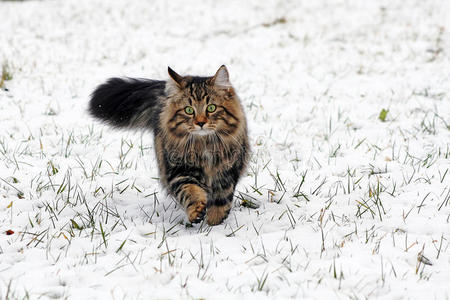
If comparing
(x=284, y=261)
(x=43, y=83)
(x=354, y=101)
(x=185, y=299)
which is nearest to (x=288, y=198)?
(x=284, y=261)

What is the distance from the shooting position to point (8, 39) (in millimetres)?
9016

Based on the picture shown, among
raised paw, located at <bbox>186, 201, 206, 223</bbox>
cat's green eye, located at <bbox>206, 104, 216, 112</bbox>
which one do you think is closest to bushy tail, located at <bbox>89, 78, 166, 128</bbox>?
cat's green eye, located at <bbox>206, 104, 216, 112</bbox>

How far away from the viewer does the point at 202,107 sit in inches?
124

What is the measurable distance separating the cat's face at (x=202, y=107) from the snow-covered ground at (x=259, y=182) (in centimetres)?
73

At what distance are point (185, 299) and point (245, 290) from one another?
34 cm

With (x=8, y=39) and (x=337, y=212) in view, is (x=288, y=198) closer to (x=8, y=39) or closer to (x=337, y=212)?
(x=337, y=212)

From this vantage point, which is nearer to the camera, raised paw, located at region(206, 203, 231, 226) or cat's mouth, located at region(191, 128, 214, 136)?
cat's mouth, located at region(191, 128, 214, 136)

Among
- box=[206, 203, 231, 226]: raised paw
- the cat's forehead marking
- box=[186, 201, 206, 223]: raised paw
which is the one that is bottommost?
box=[206, 203, 231, 226]: raised paw

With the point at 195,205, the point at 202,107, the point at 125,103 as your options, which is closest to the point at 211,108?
the point at 202,107

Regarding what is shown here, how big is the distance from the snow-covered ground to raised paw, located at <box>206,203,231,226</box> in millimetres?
60

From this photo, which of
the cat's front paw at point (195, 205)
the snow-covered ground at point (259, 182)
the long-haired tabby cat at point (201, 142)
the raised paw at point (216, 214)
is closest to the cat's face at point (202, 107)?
the long-haired tabby cat at point (201, 142)

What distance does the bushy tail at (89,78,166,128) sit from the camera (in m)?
3.83

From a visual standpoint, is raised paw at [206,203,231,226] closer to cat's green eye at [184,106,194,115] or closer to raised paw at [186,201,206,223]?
raised paw at [186,201,206,223]

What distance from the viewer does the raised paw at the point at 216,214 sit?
331 cm
